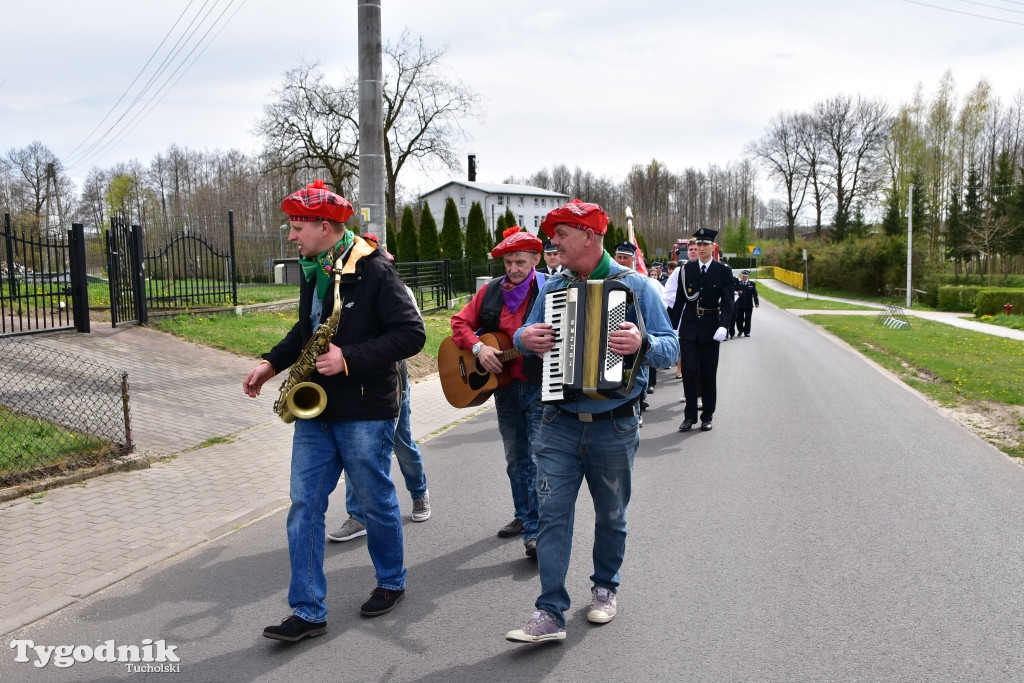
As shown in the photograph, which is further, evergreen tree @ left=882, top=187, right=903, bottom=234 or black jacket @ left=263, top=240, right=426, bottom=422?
evergreen tree @ left=882, top=187, right=903, bottom=234

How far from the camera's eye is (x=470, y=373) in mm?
4969

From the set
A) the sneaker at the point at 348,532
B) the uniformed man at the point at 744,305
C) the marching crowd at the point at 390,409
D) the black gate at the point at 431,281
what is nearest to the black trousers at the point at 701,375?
the sneaker at the point at 348,532

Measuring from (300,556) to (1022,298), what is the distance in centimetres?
3338

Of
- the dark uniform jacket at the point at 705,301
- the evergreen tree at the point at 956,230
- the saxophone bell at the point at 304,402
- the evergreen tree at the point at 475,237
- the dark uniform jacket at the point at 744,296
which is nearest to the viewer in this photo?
the saxophone bell at the point at 304,402

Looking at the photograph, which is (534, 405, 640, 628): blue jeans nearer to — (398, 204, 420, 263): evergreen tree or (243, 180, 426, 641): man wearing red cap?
(243, 180, 426, 641): man wearing red cap

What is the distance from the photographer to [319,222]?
3.74 m

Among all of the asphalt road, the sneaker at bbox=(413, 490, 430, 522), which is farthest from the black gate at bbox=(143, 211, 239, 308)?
the sneaker at bbox=(413, 490, 430, 522)

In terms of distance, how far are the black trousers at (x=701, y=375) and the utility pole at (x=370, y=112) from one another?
4703 millimetres

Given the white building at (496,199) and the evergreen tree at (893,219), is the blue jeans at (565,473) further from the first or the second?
the white building at (496,199)

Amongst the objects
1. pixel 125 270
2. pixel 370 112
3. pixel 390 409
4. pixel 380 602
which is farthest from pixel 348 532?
pixel 125 270

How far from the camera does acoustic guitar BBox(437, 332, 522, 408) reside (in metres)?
4.80

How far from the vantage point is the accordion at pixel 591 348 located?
11.1 ft

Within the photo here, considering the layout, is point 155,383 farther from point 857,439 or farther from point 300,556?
point 857,439

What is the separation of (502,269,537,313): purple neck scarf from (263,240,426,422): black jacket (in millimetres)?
1062
